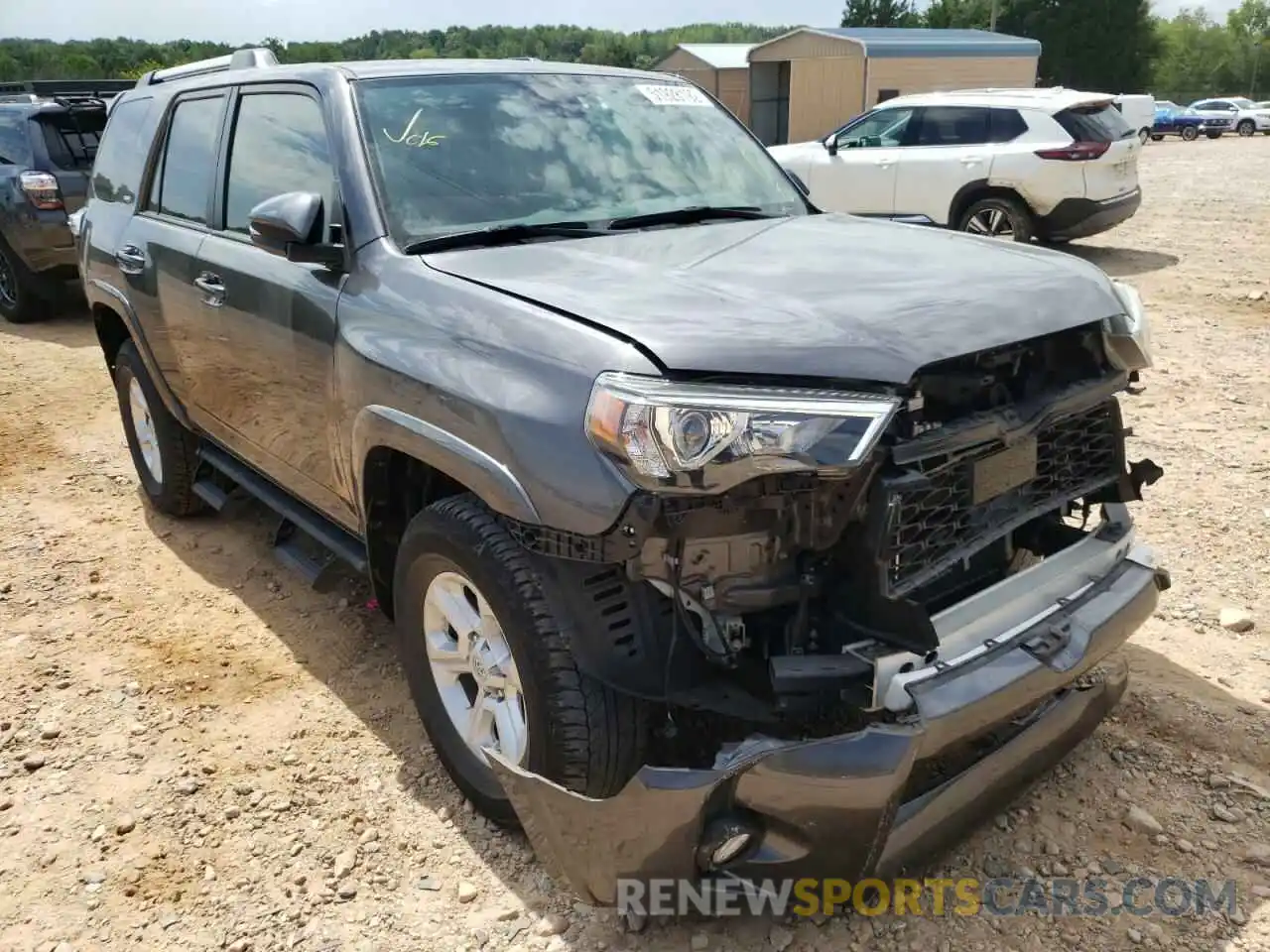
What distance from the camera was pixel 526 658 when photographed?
237 centimetres

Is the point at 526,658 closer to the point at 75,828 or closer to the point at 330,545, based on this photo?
the point at 330,545

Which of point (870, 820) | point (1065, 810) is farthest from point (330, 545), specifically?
point (1065, 810)

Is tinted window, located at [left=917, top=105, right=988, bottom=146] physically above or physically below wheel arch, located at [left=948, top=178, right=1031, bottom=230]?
above

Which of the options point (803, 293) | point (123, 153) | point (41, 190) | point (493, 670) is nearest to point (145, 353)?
point (123, 153)

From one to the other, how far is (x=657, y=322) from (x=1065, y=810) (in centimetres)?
179

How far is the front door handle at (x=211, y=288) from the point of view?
12.5ft

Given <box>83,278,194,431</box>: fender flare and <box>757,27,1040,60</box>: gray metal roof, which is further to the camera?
<box>757,27,1040,60</box>: gray metal roof

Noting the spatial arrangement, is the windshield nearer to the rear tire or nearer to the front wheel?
the front wheel

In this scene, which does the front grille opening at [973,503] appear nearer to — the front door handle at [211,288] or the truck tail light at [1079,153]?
the front door handle at [211,288]

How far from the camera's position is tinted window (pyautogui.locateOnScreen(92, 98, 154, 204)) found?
15.7 feet

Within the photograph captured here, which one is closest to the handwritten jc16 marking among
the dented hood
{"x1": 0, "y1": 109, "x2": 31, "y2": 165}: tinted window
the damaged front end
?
the dented hood

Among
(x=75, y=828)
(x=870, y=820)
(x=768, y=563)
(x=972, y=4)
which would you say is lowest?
(x=75, y=828)

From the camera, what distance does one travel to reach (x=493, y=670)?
263cm

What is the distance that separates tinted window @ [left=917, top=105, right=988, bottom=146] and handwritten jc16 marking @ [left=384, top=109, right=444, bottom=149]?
9.28 metres
